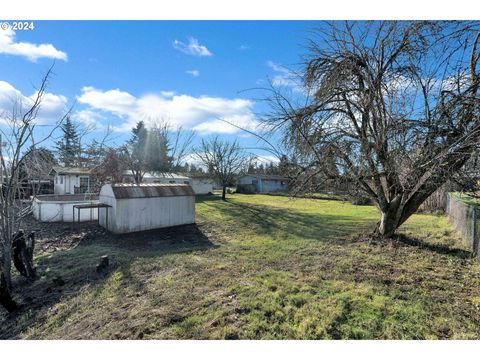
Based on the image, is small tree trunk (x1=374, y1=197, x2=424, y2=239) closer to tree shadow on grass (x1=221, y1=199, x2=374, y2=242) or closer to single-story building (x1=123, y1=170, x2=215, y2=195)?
tree shadow on grass (x1=221, y1=199, x2=374, y2=242)

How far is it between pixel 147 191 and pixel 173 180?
17.1 meters

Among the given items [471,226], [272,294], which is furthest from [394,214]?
[272,294]

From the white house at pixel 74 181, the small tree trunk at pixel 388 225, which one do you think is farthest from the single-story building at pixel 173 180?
the small tree trunk at pixel 388 225

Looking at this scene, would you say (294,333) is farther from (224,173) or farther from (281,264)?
(224,173)

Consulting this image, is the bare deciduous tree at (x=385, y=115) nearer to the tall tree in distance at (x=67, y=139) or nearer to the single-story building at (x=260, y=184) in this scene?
the tall tree in distance at (x=67, y=139)

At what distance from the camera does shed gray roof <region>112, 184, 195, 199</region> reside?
10133 millimetres

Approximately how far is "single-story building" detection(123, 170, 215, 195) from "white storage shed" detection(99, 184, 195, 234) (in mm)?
14812

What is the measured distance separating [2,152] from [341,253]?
6.66 meters

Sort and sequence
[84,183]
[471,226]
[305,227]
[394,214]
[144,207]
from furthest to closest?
[84,183] → [144,207] → [305,227] → [394,214] → [471,226]

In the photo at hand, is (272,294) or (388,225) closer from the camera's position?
(272,294)

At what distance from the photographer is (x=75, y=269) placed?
19.4 feet

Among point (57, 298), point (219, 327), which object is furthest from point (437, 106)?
point (57, 298)

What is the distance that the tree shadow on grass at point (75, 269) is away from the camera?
4.24m

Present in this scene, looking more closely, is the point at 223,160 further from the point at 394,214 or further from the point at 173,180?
the point at 394,214
